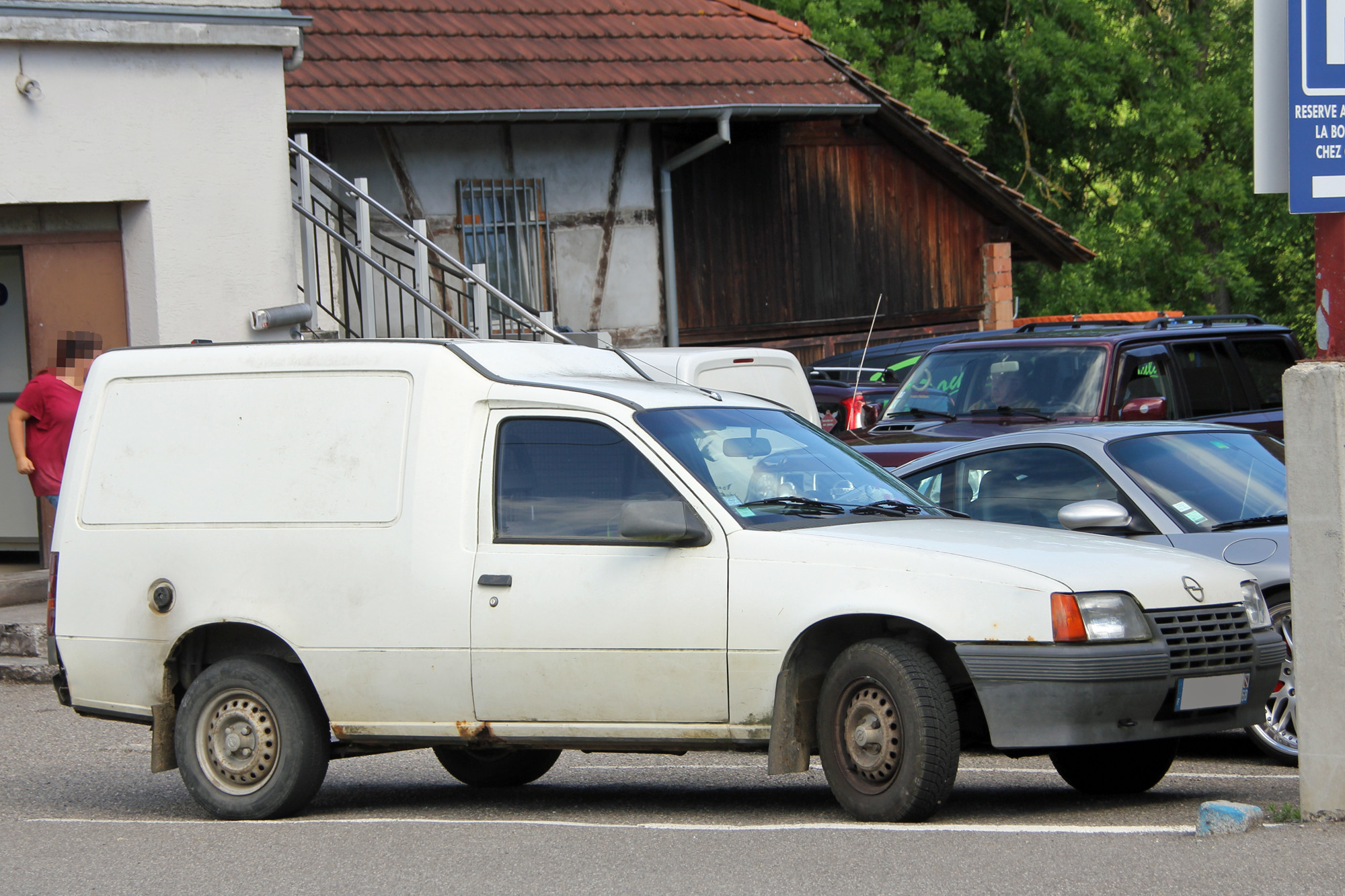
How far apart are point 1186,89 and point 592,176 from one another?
16.6 m

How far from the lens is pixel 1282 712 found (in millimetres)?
7352

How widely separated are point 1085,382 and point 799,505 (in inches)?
210

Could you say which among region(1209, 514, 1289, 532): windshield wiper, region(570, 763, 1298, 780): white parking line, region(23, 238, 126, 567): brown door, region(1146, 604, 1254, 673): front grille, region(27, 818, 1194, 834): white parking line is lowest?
region(570, 763, 1298, 780): white parking line

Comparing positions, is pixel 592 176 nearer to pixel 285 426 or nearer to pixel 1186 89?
pixel 285 426

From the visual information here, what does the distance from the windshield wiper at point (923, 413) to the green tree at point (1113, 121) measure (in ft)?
56.8

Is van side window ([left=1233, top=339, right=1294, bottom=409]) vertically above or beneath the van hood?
above

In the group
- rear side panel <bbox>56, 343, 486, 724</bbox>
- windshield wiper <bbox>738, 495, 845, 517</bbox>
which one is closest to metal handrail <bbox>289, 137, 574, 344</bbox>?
rear side panel <bbox>56, 343, 486, 724</bbox>

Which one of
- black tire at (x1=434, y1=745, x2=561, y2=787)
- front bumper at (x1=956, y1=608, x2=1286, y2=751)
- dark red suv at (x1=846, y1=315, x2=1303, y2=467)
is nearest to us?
front bumper at (x1=956, y1=608, x2=1286, y2=751)

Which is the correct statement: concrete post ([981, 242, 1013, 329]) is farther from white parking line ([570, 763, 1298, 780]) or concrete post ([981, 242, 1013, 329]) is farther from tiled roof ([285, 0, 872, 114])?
white parking line ([570, 763, 1298, 780])

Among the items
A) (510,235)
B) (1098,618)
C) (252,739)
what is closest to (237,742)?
(252,739)

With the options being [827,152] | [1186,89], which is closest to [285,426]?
[827,152]

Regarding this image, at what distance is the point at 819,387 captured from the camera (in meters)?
18.9

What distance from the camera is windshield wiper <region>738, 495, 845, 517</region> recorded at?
259 inches

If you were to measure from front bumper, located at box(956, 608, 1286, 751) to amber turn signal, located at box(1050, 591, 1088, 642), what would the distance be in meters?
0.03
